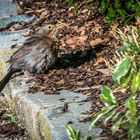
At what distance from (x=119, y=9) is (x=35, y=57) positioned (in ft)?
4.08

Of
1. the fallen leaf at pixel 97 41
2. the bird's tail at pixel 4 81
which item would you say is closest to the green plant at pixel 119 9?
the fallen leaf at pixel 97 41

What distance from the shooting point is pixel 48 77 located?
632 cm

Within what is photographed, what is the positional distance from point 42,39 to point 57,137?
7.50 ft

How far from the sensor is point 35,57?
662cm

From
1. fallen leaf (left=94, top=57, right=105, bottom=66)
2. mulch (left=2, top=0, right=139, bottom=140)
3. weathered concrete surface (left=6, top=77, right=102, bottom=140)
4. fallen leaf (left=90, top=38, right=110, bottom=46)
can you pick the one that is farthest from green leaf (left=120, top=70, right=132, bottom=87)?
fallen leaf (left=90, top=38, right=110, bottom=46)

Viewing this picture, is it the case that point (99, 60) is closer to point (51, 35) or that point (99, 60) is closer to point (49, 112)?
point (51, 35)

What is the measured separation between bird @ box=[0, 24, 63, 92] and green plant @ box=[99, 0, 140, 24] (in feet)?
2.72

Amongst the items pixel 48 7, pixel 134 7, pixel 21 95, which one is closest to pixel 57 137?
pixel 21 95

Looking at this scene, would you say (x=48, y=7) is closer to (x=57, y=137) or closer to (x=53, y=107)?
(x=53, y=107)

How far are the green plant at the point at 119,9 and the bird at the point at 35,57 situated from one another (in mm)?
829

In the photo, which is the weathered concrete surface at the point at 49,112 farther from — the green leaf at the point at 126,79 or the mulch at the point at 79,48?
the green leaf at the point at 126,79

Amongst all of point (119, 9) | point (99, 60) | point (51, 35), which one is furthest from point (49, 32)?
point (119, 9)

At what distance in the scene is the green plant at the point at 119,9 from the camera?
7.12 meters

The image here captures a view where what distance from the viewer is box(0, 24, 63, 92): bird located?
6.55 metres
